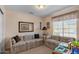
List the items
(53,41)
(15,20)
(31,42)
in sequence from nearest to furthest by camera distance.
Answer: (15,20) < (31,42) < (53,41)

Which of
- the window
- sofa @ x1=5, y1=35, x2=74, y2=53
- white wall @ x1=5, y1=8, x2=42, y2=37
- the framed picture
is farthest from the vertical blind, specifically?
the framed picture

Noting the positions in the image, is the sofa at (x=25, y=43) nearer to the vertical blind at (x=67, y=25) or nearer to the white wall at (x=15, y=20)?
the white wall at (x=15, y=20)

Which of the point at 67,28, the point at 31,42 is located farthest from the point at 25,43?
the point at 67,28

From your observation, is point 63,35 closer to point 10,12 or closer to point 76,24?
point 76,24

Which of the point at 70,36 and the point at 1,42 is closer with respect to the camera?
the point at 1,42

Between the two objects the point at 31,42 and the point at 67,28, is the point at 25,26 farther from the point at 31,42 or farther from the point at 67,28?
the point at 67,28

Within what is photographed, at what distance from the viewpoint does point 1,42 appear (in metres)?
1.71

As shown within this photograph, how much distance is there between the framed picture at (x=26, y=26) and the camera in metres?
1.92

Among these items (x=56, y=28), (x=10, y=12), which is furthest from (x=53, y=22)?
(x=10, y=12)

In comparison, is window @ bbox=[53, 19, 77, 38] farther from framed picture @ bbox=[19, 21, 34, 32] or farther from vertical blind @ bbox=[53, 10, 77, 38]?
framed picture @ bbox=[19, 21, 34, 32]

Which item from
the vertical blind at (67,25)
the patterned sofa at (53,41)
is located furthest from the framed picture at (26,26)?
the vertical blind at (67,25)

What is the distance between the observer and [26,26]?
198 centimetres

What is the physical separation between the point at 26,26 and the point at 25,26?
25 mm
